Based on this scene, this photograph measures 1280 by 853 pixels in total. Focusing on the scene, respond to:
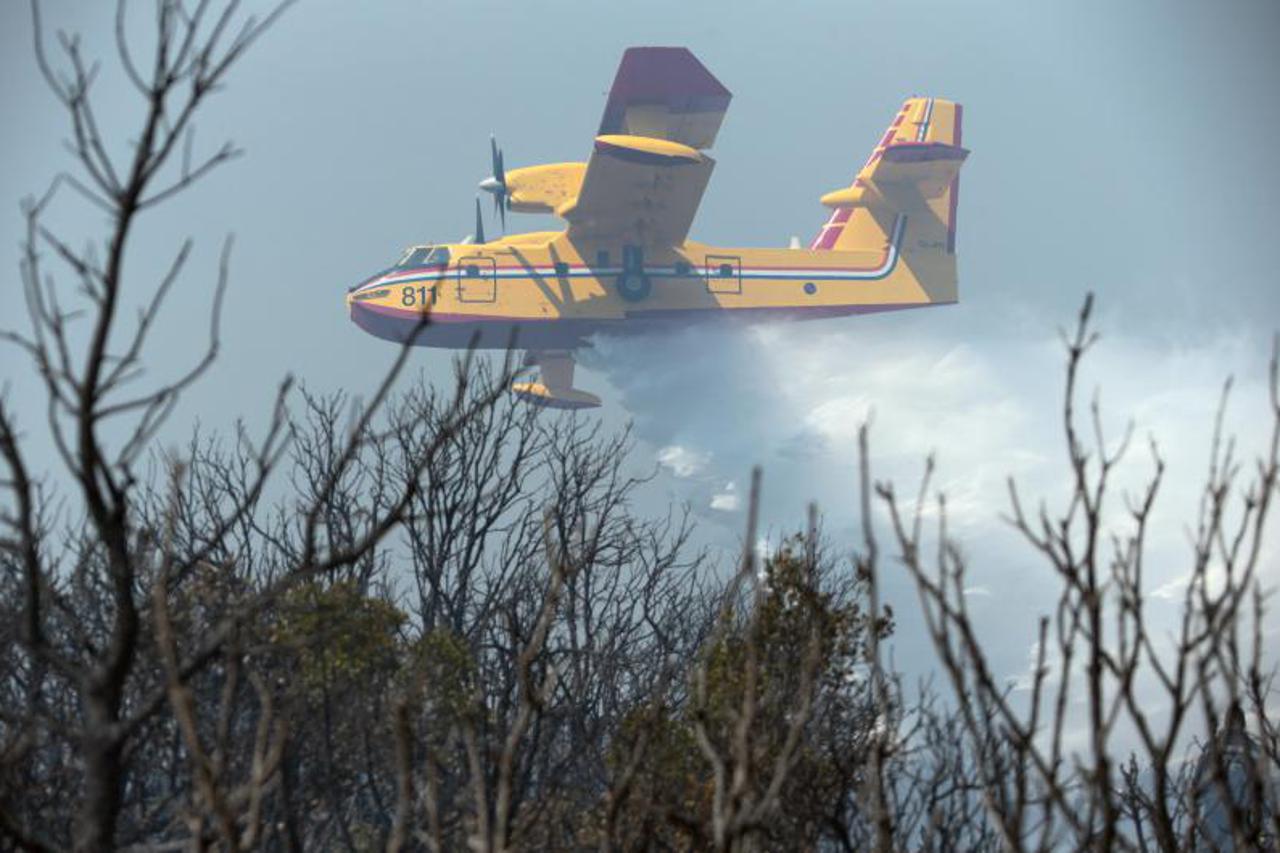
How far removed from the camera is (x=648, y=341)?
45.7 meters

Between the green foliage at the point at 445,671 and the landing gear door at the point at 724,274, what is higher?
the landing gear door at the point at 724,274

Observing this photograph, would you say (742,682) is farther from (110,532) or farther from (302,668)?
(110,532)

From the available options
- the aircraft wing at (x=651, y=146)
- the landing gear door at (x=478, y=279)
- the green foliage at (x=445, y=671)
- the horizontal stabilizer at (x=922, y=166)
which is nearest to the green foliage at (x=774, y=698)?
the green foliage at (x=445, y=671)

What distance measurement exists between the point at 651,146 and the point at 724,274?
21.9 ft

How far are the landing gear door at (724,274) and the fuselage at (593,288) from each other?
0.08 feet

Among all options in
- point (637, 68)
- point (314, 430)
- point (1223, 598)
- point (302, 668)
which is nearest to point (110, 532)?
point (1223, 598)

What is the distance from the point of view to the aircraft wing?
36.3 metres

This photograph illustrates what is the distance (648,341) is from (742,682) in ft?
116

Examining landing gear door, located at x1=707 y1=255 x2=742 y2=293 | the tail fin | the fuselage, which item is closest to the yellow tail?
the tail fin

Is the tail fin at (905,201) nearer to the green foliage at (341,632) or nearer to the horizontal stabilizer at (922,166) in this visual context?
the horizontal stabilizer at (922,166)

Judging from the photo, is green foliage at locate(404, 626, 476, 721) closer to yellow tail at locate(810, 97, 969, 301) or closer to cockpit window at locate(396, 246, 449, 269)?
cockpit window at locate(396, 246, 449, 269)

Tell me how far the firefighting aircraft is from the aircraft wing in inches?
1.4

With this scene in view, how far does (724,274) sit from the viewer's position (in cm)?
4219

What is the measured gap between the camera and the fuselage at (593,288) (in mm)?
40062
